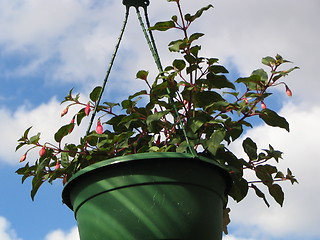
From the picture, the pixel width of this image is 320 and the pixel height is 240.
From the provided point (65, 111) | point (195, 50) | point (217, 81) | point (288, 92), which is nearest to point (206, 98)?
point (217, 81)

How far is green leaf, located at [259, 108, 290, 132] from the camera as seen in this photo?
5.86ft

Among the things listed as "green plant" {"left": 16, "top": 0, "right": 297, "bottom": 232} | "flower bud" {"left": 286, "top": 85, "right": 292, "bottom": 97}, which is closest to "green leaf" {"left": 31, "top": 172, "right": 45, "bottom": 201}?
"green plant" {"left": 16, "top": 0, "right": 297, "bottom": 232}

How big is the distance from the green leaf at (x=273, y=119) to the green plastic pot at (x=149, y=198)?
0.28m

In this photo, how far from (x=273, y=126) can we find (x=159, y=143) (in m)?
0.41

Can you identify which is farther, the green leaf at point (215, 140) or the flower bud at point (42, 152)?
the flower bud at point (42, 152)

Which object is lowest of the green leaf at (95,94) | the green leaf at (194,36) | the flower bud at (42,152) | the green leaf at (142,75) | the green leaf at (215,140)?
the green leaf at (215,140)

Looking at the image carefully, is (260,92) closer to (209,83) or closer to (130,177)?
(209,83)

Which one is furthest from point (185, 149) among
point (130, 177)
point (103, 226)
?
point (103, 226)

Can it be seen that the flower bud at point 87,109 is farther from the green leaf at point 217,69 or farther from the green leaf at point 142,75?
the green leaf at point 217,69

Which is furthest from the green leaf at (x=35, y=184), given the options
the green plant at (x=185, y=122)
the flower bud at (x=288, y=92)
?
the flower bud at (x=288, y=92)

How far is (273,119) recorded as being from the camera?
1797mm

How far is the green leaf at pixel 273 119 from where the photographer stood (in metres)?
1.79

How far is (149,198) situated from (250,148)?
0.54 metres

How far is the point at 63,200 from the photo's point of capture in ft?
6.08
